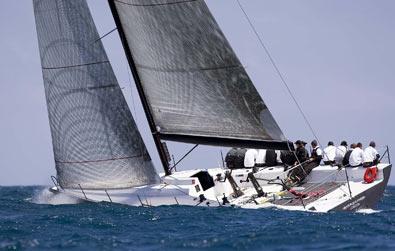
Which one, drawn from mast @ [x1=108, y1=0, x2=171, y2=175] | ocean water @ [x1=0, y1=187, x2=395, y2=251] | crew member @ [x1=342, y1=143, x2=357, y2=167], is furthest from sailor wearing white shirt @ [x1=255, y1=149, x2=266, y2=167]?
ocean water @ [x1=0, y1=187, x2=395, y2=251]

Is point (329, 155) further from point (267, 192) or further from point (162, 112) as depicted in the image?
point (162, 112)

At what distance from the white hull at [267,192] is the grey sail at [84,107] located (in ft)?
1.63

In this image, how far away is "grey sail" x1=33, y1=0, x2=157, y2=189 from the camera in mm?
21562

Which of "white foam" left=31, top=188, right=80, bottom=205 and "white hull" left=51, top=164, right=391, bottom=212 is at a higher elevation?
"white foam" left=31, top=188, right=80, bottom=205

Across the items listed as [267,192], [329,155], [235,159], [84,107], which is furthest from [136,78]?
[329,155]

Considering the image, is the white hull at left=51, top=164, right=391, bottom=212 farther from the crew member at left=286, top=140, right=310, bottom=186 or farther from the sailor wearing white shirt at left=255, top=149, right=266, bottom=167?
the sailor wearing white shirt at left=255, top=149, right=266, bottom=167

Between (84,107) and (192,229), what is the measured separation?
7520 millimetres

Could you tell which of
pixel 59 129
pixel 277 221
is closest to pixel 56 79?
pixel 59 129

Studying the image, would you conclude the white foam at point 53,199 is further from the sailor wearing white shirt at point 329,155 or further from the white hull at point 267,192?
the sailor wearing white shirt at point 329,155

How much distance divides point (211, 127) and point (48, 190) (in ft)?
21.6

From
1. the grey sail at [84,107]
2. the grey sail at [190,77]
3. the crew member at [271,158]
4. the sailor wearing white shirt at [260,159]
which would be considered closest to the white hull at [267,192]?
the grey sail at [84,107]

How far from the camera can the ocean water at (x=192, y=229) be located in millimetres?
12891

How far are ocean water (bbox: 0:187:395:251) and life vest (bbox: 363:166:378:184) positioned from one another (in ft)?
3.08

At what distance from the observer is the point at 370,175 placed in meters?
20.4
